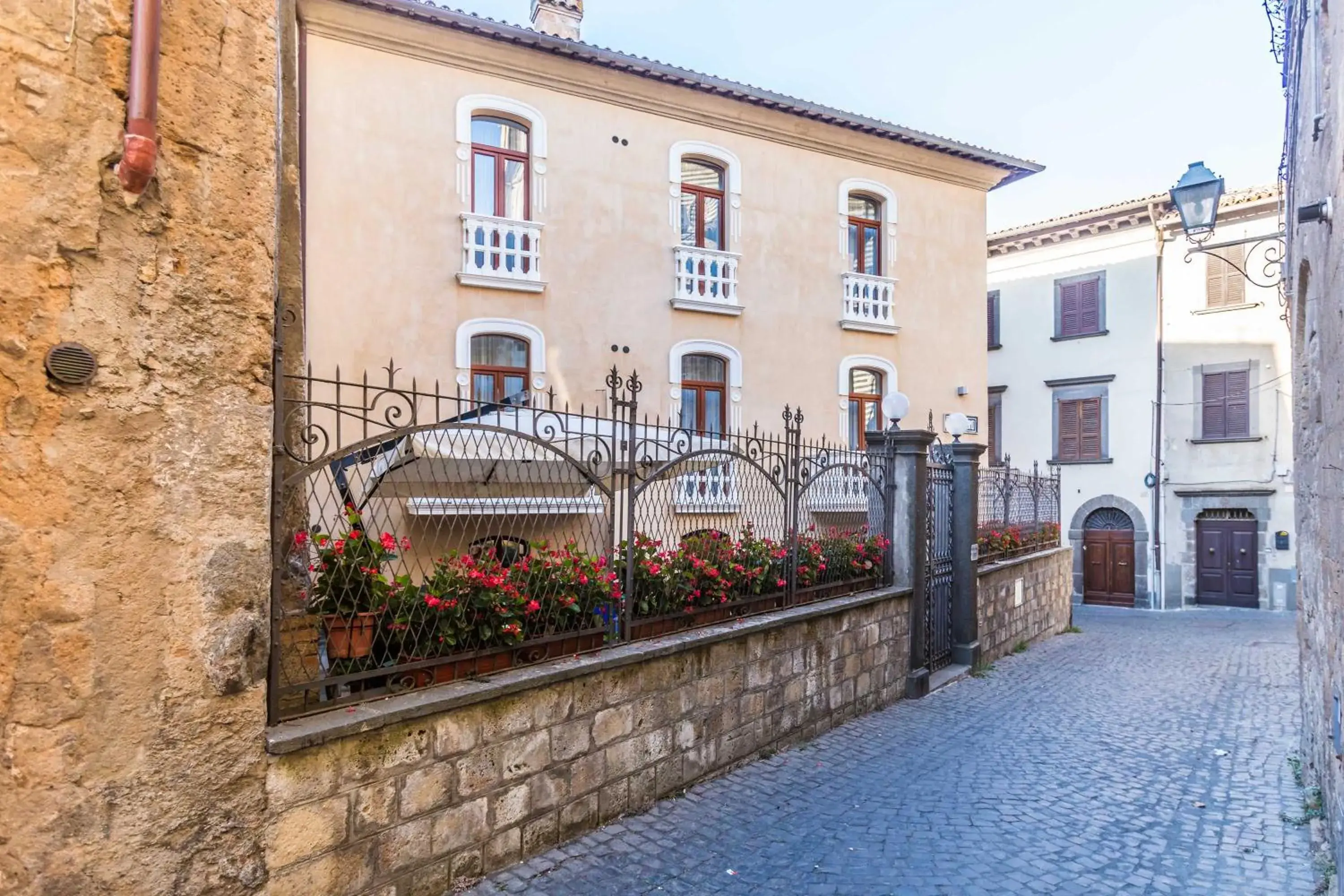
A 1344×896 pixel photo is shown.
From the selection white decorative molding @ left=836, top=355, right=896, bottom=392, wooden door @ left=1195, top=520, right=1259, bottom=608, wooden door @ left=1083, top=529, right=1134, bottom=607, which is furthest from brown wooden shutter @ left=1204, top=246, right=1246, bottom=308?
white decorative molding @ left=836, top=355, right=896, bottom=392

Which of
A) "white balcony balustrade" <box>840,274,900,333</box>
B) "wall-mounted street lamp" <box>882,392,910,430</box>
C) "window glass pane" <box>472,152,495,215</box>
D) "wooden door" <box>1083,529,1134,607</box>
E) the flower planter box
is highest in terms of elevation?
"window glass pane" <box>472,152,495,215</box>

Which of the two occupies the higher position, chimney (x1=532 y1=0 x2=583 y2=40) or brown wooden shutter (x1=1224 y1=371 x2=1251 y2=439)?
chimney (x1=532 y1=0 x2=583 y2=40)

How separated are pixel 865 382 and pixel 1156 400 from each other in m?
9.73

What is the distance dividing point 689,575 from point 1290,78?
5933 mm

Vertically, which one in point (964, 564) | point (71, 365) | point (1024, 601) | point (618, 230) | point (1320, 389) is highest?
point (618, 230)

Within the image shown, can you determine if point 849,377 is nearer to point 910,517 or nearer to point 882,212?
point 882,212

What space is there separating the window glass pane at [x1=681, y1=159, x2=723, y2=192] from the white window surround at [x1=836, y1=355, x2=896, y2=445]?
3.70 meters

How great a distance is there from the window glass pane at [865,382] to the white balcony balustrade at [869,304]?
74cm

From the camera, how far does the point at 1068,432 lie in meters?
22.0

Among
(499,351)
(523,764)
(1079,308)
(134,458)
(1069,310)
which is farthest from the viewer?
(1069,310)

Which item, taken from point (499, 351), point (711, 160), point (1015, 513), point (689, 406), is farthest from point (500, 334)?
point (1015, 513)

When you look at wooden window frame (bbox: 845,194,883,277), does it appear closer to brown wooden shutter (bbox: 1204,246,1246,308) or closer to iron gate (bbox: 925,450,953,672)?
iron gate (bbox: 925,450,953,672)

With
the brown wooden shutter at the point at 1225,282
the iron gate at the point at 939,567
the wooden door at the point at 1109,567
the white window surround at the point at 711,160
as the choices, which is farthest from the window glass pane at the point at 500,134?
the wooden door at the point at 1109,567

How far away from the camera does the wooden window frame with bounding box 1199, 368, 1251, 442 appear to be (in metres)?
19.3
